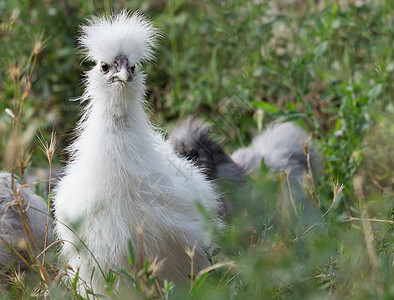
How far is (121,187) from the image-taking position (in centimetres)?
253

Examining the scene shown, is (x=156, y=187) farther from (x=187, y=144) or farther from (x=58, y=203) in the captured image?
(x=187, y=144)

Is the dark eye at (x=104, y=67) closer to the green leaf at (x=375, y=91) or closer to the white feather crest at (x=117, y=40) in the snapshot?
the white feather crest at (x=117, y=40)

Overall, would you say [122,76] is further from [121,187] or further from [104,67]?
[121,187]

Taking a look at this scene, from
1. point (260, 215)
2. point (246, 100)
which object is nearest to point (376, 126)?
point (246, 100)

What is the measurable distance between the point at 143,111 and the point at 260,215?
746mm

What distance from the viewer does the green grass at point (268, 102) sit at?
215 cm

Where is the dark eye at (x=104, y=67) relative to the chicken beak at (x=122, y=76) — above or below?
above

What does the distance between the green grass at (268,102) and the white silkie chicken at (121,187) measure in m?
0.16

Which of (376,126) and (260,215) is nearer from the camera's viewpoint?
(260,215)

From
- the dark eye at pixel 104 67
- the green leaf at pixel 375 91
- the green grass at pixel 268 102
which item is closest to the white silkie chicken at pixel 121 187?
the dark eye at pixel 104 67

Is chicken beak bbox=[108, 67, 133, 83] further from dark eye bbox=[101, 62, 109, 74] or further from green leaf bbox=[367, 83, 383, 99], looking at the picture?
green leaf bbox=[367, 83, 383, 99]

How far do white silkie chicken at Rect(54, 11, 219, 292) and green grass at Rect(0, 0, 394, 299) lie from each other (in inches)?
6.3

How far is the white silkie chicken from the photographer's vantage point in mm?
2498

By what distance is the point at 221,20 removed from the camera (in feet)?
14.7
